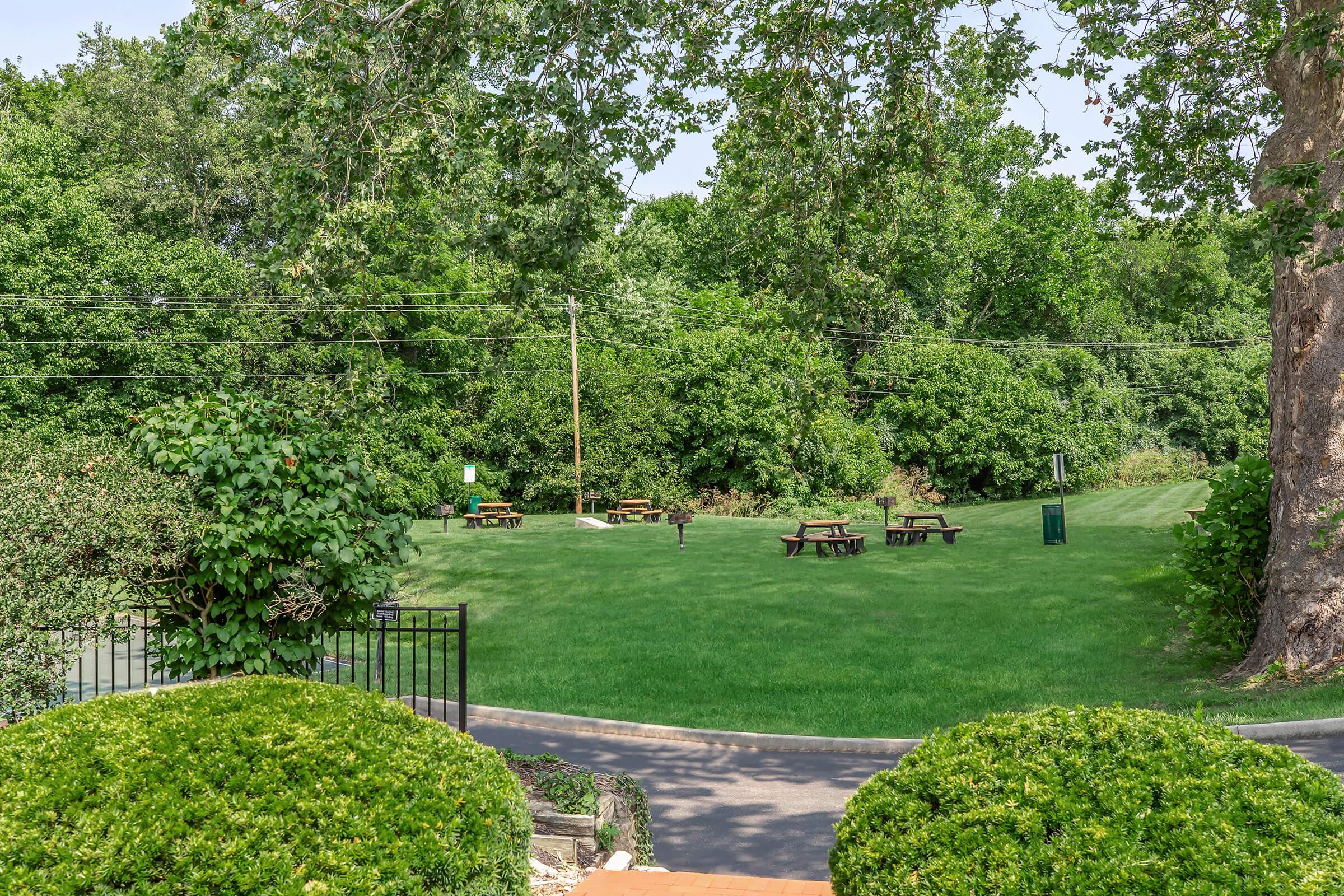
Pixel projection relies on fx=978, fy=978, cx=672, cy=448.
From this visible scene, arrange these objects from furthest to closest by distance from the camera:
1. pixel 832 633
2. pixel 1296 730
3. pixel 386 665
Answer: pixel 832 633
pixel 386 665
pixel 1296 730

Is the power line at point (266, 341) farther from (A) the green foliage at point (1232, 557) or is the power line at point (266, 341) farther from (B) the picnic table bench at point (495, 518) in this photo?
(A) the green foliage at point (1232, 557)

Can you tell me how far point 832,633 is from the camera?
15.3m

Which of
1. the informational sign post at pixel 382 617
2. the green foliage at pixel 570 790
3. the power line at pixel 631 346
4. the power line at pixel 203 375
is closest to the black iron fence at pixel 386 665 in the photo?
the informational sign post at pixel 382 617

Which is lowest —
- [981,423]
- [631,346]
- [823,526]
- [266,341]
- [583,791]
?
[583,791]

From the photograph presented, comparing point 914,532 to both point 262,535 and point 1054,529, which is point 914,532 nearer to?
point 1054,529

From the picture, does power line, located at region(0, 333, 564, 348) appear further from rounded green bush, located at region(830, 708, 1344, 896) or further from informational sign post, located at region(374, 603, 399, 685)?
rounded green bush, located at region(830, 708, 1344, 896)

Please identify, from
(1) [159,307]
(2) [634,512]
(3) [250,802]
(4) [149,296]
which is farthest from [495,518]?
(3) [250,802]

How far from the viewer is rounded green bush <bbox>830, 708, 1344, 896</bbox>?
319cm

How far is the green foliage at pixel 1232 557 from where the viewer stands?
40.6ft

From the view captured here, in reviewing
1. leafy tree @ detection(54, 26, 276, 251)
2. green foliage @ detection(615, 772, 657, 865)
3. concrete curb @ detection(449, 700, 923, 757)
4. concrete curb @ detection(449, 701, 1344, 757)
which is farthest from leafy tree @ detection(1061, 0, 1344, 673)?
leafy tree @ detection(54, 26, 276, 251)

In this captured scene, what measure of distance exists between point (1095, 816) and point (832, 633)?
1205 centimetres

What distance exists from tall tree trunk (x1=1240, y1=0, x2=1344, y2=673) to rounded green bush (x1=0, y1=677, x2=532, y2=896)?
10.5 meters

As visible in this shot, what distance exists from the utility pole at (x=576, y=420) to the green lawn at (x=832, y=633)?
1424 centimetres

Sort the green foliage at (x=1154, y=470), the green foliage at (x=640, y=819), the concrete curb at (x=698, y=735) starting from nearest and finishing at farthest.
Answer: the green foliage at (x=640, y=819) → the concrete curb at (x=698, y=735) → the green foliage at (x=1154, y=470)
